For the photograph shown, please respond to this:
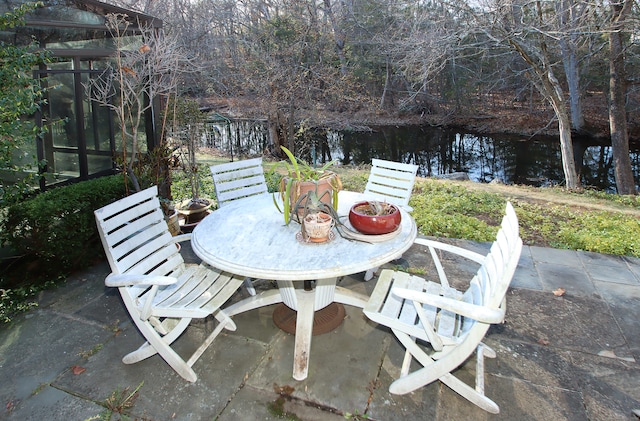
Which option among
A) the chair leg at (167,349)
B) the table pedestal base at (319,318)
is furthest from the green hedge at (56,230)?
the table pedestal base at (319,318)

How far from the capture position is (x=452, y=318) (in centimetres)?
207

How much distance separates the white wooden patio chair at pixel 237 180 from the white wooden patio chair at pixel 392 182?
88cm

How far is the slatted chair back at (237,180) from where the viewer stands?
3266mm

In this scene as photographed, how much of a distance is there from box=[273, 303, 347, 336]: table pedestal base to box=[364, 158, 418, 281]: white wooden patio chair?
61 centimetres

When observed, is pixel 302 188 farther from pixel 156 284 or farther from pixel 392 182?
pixel 392 182

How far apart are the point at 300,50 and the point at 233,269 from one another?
8.80 m

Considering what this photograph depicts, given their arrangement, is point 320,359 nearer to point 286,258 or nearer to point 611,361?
point 286,258

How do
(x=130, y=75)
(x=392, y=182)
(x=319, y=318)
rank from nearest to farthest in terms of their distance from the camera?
1. (x=319, y=318)
2. (x=392, y=182)
3. (x=130, y=75)

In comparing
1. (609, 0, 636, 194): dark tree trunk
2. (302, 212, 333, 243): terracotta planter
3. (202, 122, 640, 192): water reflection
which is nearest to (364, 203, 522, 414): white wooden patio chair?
(302, 212, 333, 243): terracotta planter

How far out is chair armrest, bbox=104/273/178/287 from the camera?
190 cm

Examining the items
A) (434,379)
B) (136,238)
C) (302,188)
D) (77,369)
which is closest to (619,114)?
(302,188)

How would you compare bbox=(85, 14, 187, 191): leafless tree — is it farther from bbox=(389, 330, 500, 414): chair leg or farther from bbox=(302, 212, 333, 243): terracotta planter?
bbox=(389, 330, 500, 414): chair leg

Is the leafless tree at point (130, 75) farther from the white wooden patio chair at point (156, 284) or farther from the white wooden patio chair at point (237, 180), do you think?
the white wooden patio chair at point (156, 284)

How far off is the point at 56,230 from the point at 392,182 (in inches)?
97.3
